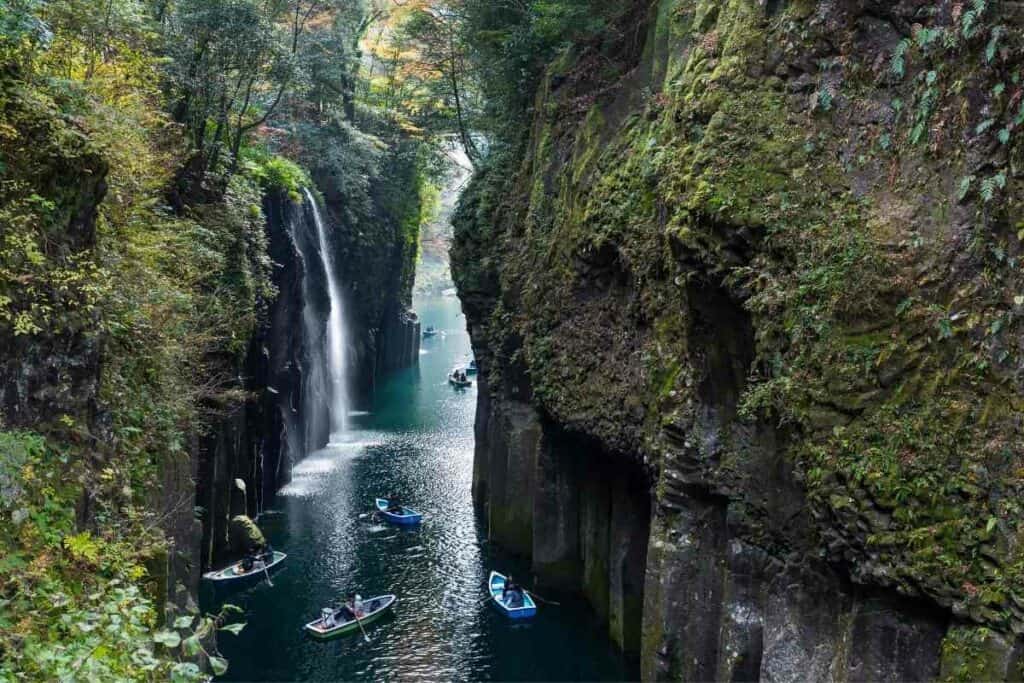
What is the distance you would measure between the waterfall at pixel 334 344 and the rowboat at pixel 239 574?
52.1ft

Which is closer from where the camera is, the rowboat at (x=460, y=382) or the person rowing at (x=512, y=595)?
the person rowing at (x=512, y=595)

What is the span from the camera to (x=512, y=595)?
20578mm

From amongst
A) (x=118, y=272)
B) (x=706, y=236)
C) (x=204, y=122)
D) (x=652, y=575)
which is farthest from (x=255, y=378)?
(x=706, y=236)

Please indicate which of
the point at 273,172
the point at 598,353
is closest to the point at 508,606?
the point at 598,353

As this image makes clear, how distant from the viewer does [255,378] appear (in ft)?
87.3

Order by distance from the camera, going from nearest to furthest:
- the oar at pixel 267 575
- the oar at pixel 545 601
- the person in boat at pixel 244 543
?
the oar at pixel 545 601 < the oar at pixel 267 575 < the person in boat at pixel 244 543

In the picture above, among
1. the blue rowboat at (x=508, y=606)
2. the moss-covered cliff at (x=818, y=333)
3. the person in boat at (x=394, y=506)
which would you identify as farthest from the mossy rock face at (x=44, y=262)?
the person in boat at (x=394, y=506)

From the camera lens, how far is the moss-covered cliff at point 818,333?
9641 millimetres

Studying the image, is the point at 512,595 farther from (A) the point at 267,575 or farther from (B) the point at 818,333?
(B) the point at 818,333

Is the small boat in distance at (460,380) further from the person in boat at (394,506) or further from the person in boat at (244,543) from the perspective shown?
the person in boat at (244,543)

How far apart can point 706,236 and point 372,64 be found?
37.4m

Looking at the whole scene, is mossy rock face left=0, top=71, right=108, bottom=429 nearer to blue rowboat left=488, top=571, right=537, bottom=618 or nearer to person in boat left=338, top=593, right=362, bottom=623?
person in boat left=338, top=593, right=362, bottom=623

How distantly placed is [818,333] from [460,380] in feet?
146

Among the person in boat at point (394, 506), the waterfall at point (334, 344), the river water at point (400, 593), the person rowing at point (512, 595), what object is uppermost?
the waterfall at point (334, 344)
